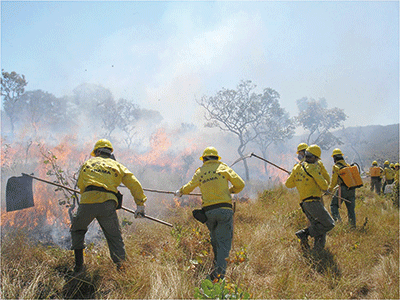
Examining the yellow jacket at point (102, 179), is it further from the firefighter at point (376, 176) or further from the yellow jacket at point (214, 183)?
the firefighter at point (376, 176)

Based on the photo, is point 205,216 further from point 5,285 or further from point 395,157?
point 395,157

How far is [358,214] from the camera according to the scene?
6934 mm

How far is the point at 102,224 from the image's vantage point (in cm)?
351

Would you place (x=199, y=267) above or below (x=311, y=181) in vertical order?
below

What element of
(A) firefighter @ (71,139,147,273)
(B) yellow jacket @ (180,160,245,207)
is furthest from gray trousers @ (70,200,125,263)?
(B) yellow jacket @ (180,160,245,207)

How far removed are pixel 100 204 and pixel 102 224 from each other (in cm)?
28

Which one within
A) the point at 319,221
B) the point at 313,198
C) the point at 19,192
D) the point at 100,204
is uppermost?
the point at 19,192

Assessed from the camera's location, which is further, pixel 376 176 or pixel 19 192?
pixel 376 176

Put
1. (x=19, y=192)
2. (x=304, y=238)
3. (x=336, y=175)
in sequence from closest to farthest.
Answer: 1. (x=19, y=192)
2. (x=304, y=238)
3. (x=336, y=175)

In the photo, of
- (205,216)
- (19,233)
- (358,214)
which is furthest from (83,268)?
(358,214)

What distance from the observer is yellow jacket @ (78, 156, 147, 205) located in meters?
3.42

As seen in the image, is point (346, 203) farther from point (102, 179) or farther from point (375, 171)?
point (375, 171)

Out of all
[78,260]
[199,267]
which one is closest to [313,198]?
[199,267]

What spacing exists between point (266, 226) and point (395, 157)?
33.8 meters
